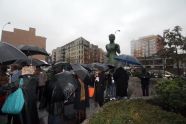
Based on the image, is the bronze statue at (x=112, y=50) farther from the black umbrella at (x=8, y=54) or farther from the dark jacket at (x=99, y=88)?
the black umbrella at (x=8, y=54)

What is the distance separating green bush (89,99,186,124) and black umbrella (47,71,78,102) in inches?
27.7

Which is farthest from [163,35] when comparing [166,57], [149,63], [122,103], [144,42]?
[144,42]

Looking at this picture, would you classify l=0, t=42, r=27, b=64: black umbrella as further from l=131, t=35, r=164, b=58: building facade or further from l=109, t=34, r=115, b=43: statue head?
l=131, t=35, r=164, b=58: building facade

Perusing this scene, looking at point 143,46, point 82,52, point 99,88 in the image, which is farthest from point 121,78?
point 143,46

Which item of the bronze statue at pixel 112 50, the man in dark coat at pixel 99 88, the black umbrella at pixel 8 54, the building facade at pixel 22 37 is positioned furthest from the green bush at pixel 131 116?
the building facade at pixel 22 37

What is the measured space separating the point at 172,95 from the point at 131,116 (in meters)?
1.97

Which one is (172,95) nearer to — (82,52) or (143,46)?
(82,52)

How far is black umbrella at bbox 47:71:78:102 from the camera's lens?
484 centimetres

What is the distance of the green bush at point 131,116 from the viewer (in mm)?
4623

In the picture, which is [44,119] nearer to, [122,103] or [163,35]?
[122,103]

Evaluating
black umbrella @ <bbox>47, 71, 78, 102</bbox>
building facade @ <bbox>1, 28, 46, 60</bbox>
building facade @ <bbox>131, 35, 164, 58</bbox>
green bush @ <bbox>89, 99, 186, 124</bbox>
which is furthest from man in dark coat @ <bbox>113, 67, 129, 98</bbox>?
building facade @ <bbox>131, 35, 164, 58</bbox>

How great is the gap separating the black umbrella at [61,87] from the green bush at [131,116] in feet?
2.30

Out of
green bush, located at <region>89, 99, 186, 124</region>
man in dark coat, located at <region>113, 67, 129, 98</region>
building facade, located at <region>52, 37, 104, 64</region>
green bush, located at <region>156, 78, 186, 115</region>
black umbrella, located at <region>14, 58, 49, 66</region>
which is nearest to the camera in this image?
green bush, located at <region>89, 99, 186, 124</region>

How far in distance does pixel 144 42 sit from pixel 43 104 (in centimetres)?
12128
